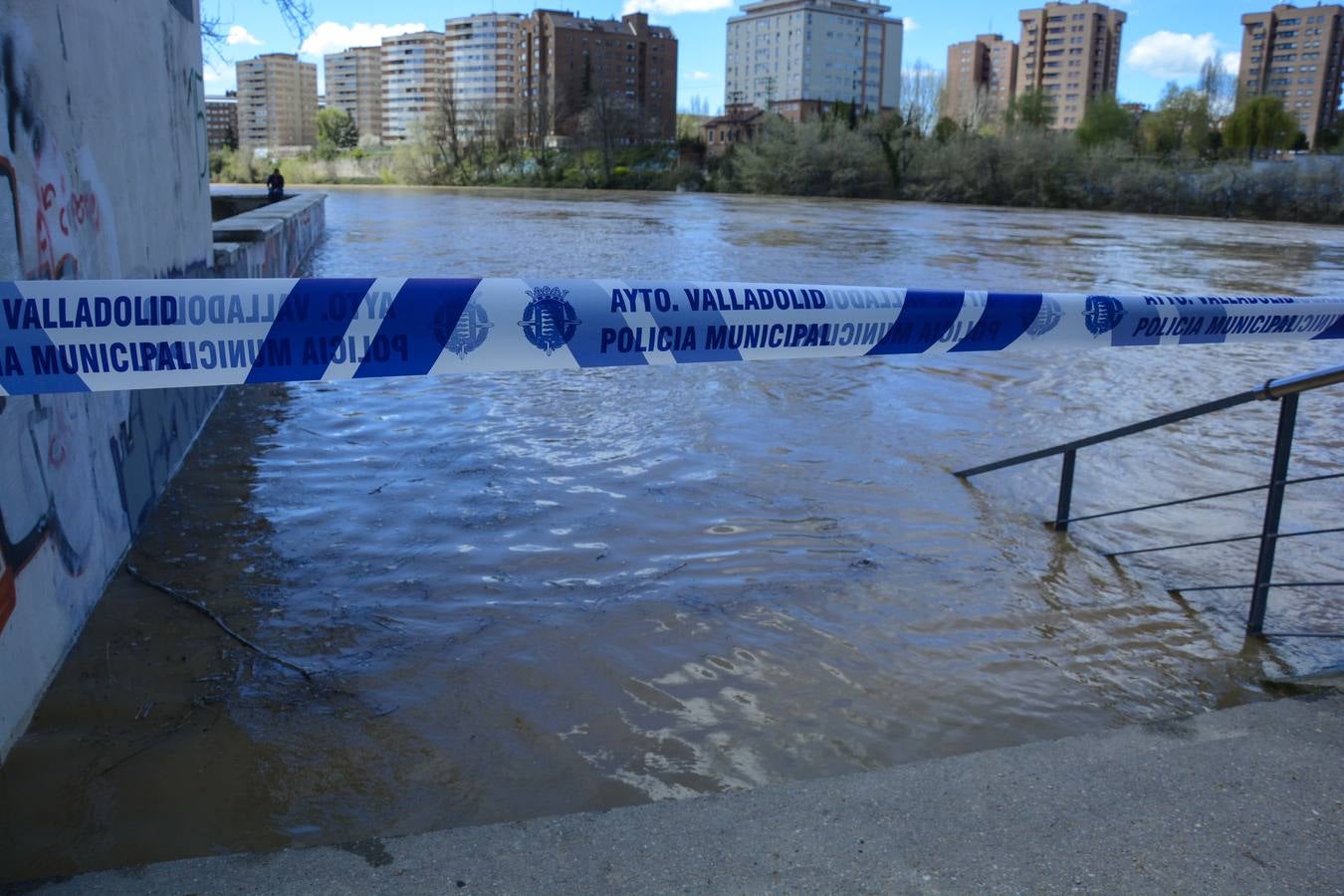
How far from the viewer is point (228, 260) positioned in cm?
938

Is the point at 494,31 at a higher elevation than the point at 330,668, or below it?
higher

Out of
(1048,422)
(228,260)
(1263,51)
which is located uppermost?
(1263,51)

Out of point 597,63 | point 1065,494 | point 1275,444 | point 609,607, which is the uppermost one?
point 597,63

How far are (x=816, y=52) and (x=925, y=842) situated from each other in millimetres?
185654

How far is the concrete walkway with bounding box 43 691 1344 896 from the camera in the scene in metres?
2.54

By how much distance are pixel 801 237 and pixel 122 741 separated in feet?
108

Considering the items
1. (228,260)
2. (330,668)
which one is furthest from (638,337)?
(228,260)

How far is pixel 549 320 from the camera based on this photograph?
3352 mm

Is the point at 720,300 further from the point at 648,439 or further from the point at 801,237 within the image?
the point at 801,237

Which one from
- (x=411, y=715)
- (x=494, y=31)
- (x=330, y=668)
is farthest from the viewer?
(x=494, y=31)

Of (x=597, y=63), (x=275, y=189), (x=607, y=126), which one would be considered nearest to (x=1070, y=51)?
(x=597, y=63)

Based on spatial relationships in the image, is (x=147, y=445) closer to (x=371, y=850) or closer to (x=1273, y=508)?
(x=371, y=850)

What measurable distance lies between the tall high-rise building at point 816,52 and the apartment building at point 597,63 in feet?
54.2

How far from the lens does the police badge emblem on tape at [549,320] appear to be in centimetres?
333
